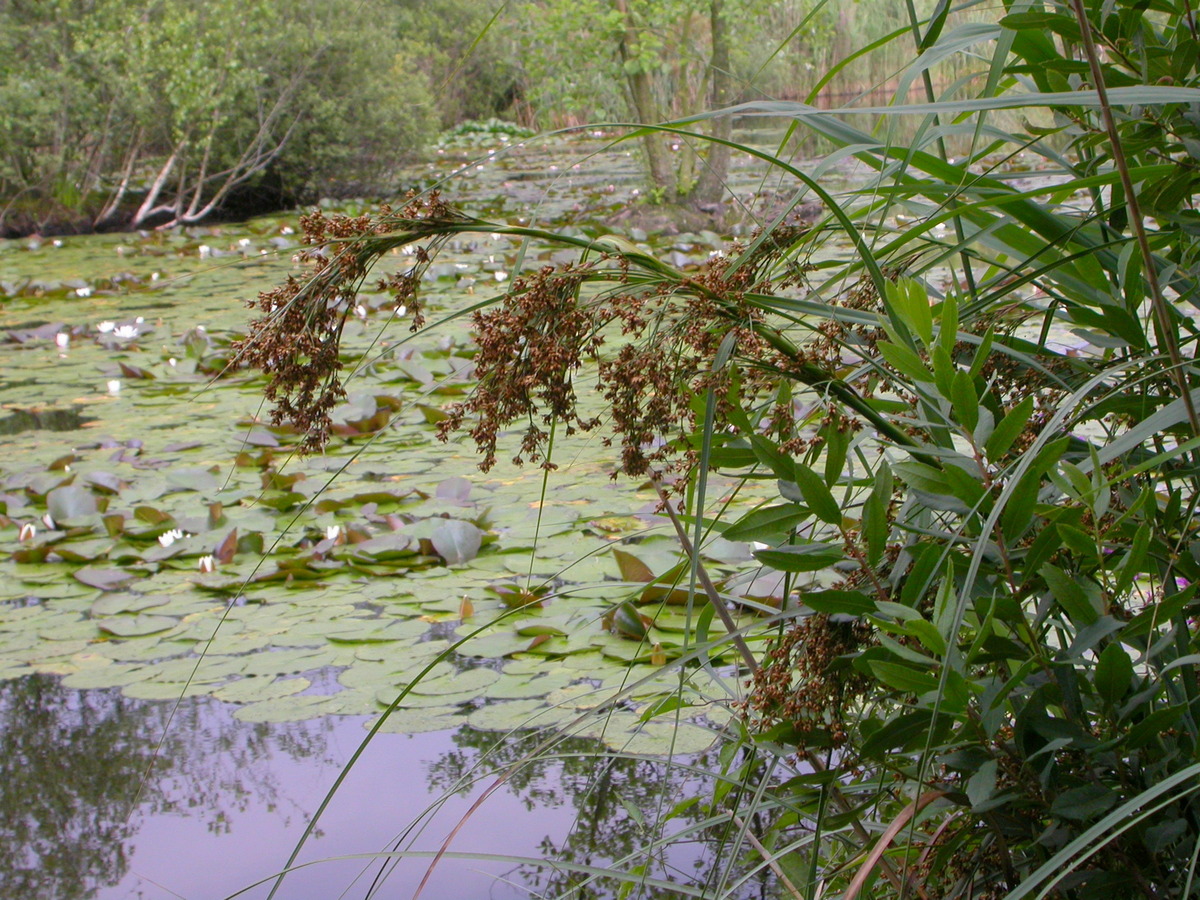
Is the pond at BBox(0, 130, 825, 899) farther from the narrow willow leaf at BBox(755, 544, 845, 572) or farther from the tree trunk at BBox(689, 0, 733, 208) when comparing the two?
the tree trunk at BBox(689, 0, 733, 208)

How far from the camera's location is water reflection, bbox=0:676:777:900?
1.37 metres

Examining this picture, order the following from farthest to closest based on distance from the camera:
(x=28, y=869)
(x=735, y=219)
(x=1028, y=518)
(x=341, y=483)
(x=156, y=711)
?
(x=735, y=219) → (x=341, y=483) → (x=156, y=711) → (x=28, y=869) → (x=1028, y=518)

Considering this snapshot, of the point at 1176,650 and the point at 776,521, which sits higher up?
the point at 776,521

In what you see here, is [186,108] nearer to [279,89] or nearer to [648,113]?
[279,89]

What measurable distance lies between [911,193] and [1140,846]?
506 millimetres

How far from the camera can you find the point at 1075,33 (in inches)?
30.9

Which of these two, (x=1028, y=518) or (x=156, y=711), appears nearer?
(x=1028, y=518)

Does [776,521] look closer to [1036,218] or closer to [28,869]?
[1036,218]

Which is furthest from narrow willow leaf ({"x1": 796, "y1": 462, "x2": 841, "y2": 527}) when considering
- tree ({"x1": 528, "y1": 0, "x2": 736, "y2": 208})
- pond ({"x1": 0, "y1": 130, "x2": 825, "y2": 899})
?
tree ({"x1": 528, "y1": 0, "x2": 736, "y2": 208})

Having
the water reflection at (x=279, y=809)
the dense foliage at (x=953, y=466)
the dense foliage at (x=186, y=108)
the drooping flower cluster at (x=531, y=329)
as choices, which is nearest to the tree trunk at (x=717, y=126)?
the dense foliage at (x=186, y=108)

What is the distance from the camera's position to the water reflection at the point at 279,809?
53.9 inches

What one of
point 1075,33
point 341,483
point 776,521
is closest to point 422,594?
point 341,483

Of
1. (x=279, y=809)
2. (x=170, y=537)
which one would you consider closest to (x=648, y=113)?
(x=170, y=537)

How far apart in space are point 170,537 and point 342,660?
2.57 feet
